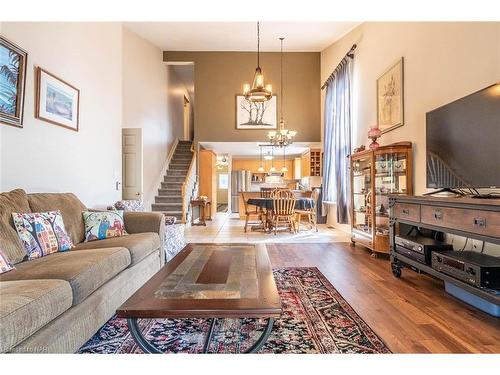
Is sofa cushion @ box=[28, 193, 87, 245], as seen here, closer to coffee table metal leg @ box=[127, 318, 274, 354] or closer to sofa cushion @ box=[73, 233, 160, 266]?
sofa cushion @ box=[73, 233, 160, 266]

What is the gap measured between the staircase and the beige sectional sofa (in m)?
4.10

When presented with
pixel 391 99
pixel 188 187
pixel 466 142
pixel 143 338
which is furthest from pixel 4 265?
pixel 188 187

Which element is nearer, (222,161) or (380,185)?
(380,185)

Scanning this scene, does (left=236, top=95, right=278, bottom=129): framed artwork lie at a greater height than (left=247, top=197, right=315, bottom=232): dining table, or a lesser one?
greater

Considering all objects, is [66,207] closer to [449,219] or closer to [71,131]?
[71,131]

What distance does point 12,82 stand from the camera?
2533mm

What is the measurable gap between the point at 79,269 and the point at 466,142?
3.07m

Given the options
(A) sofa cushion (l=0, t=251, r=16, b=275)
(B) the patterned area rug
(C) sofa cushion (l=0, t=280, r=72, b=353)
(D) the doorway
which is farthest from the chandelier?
(C) sofa cushion (l=0, t=280, r=72, b=353)

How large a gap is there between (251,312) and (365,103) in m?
4.91

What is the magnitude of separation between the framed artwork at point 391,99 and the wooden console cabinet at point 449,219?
1.51 meters

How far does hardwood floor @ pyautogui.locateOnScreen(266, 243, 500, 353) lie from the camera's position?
5.82 ft

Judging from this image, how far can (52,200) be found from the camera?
2693mm

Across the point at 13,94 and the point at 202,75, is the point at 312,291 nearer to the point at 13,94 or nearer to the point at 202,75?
the point at 13,94

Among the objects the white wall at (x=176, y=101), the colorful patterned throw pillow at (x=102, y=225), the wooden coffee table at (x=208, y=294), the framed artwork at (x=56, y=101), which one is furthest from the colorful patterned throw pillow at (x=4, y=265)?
the white wall at (x=176, y=101)
